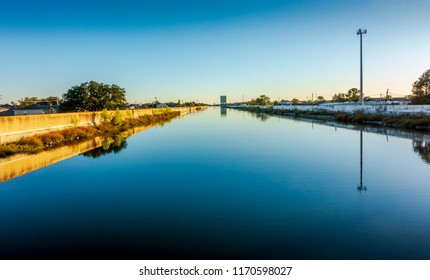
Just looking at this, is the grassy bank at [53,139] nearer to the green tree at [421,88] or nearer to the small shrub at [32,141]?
the small shrub at [32,141]

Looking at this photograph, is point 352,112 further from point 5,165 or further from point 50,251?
point 50,251

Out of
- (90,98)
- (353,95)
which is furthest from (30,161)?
(353,95)

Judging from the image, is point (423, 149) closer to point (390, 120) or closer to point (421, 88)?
point (390, 120)

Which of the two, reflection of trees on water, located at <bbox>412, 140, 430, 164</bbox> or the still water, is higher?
reflection of trees on water, located at <bbox>412, 140, 430, 164</bbox>

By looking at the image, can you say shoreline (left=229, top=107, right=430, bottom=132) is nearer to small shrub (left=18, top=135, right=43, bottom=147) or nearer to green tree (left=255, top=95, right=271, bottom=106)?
small shrub (left=18, top=135, right=43, bottom=147)

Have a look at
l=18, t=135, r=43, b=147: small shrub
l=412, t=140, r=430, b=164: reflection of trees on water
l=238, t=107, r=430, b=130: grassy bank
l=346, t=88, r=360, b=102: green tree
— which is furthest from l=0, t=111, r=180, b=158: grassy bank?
l=346, t=88, r=360, b=102: green tree

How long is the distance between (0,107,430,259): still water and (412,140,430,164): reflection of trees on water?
38 centimetres

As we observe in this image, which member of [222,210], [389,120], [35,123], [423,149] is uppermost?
[35,123]

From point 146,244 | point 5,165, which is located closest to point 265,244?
point 146,244

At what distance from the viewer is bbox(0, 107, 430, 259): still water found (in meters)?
4.98

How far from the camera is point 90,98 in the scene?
141 ft

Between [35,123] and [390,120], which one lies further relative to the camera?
[390,120]

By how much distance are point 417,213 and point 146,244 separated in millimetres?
5067

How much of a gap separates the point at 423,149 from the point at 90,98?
37851 millimetres
